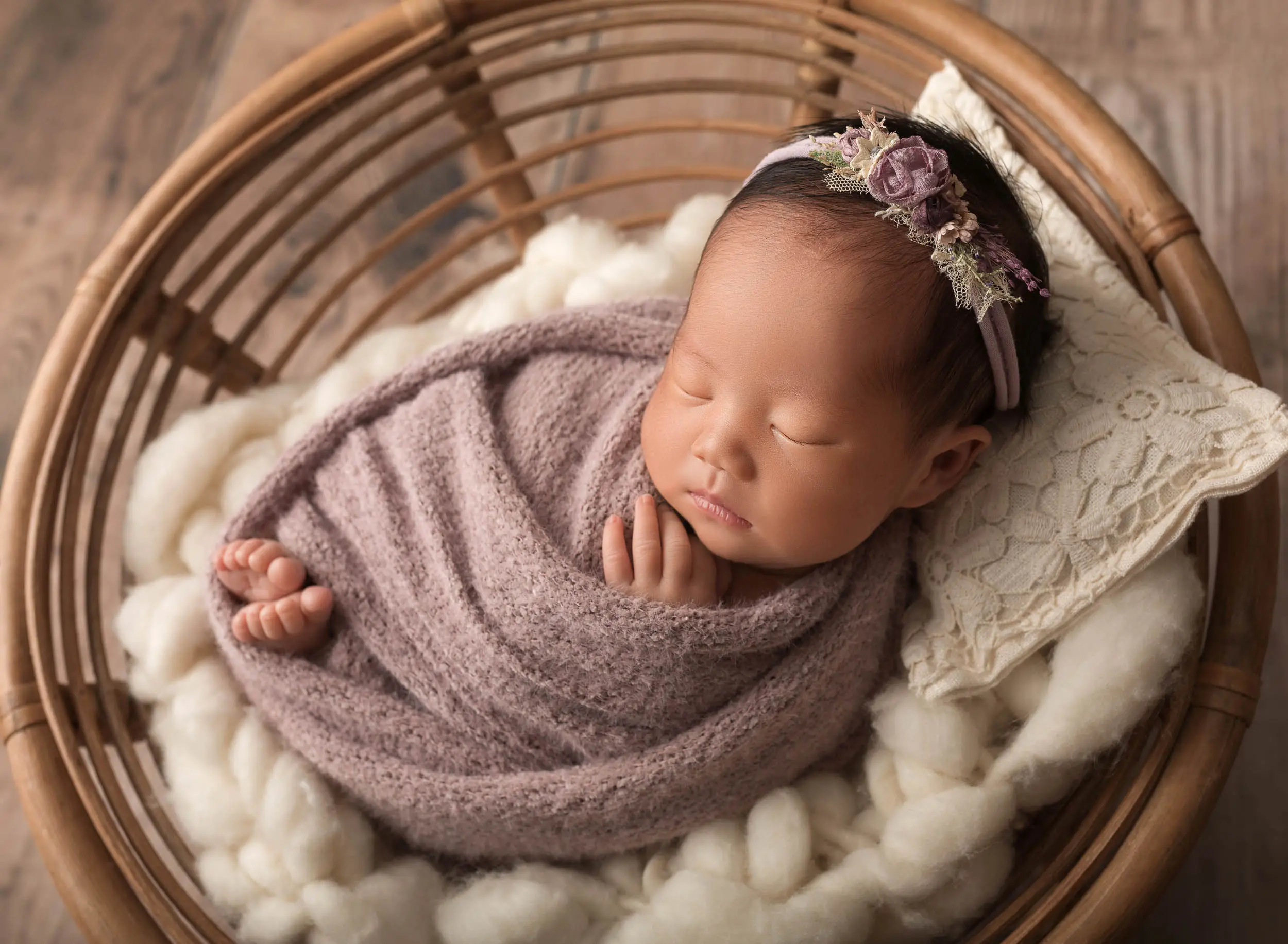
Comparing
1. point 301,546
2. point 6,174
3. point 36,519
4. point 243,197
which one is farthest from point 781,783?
point 6,174

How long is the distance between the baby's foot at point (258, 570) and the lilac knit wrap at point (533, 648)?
19 millimetres

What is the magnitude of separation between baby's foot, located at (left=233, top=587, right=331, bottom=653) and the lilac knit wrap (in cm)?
1

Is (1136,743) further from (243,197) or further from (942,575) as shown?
(243,197)

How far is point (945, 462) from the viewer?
0.92m

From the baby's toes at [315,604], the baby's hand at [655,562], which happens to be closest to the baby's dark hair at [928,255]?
the baby's hand at [655,562]

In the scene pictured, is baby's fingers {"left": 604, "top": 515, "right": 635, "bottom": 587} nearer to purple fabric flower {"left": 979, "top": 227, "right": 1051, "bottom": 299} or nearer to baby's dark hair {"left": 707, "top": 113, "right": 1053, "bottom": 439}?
baby's dark hair {"left": 707, "top": 113, "right": 1053, "bottom": 439}

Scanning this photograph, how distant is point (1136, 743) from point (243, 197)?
1.41 meters

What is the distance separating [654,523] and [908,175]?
0.34m

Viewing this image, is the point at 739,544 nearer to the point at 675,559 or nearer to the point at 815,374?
the point at 675,559

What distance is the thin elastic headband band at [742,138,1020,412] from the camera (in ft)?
2.71

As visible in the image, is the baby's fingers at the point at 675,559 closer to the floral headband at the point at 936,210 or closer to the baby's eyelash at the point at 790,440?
the baby's eyelash at the point at 790,440

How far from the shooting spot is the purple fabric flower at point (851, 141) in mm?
812

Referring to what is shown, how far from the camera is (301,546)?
3.24 ft

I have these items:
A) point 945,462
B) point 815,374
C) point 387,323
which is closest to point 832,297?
point 815,374
